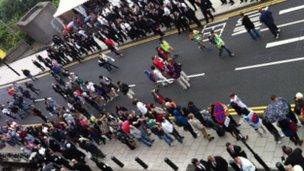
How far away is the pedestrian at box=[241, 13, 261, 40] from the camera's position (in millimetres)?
22531

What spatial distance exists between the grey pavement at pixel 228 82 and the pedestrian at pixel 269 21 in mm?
358

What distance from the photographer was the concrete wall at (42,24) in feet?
147

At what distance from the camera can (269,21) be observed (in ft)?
71.5

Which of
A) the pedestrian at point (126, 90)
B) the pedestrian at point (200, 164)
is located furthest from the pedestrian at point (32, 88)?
the pedestrian at point (200, 164)

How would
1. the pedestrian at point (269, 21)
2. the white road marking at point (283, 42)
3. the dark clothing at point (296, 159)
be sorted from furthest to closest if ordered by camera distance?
the pedestrian at point (269, 21) → the white road marking at point (283, 42) → the dark clothing at point (296, 159)

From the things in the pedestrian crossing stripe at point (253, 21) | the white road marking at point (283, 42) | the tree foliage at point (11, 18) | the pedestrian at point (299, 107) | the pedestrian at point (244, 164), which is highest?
the pedestrian at point (244, 164)

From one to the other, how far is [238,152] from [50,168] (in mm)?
10580

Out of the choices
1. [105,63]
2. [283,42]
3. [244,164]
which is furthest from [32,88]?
[244,164]

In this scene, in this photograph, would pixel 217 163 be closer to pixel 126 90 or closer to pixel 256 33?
pixel 256 33

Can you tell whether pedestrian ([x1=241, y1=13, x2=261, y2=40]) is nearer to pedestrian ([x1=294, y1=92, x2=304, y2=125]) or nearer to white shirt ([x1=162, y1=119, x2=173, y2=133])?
white shirt ([x1=162, y1=119, x2=173, y2=133])

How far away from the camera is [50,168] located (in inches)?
887

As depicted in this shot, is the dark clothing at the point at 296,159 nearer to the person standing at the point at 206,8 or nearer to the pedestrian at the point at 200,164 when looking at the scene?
the pedestrian at the point at 200,164

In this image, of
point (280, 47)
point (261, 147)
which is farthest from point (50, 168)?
point (280, 47)

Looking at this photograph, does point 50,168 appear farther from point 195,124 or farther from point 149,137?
point 195,124
